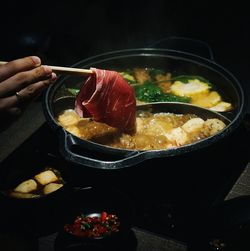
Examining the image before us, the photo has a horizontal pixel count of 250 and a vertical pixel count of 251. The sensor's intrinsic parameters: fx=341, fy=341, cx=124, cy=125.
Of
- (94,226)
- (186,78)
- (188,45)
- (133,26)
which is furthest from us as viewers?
(133,26)

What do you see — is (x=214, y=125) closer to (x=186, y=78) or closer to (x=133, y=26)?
(x=186, y=78)

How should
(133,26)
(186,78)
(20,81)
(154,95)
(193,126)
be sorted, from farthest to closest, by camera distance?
1. (133,26)
2. (186,78)
3. (154,95)
4. (193,126)
5. (20,81)

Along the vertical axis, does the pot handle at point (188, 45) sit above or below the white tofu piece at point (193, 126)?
above

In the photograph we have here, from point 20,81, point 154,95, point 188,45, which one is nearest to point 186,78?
point 154,95

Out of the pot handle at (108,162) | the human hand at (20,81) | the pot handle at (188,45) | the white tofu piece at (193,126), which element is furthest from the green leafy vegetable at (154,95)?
the human hand at (20,81)

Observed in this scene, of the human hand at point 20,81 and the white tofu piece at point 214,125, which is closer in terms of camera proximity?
the human hand at point 20,81

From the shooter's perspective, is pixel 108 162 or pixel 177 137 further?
pixel 177 137

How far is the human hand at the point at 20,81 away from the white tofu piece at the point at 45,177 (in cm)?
98

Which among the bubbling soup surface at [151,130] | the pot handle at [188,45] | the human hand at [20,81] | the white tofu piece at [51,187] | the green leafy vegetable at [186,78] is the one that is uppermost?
the human hand at [20,81]

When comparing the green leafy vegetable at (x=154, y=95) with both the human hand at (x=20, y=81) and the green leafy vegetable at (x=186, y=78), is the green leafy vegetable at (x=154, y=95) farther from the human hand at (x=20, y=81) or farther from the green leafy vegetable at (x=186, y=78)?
the human hand at (x=20, y=81)

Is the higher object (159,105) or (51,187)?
(159,105)

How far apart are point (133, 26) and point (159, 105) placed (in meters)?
2.39

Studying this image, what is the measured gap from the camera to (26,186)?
289 centimetres

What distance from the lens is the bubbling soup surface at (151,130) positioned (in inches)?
112
